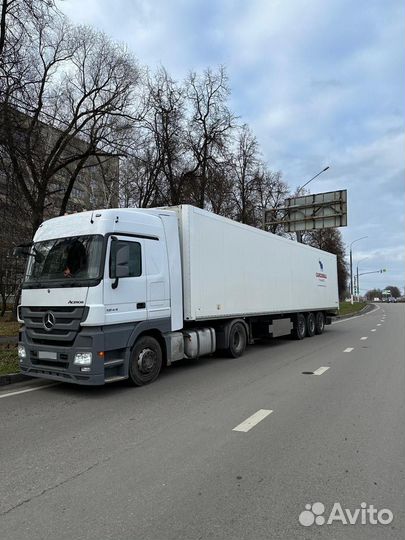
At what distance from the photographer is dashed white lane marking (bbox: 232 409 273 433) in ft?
19.7

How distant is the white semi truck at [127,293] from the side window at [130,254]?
0.02 m

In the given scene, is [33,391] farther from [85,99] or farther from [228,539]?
[85,99]

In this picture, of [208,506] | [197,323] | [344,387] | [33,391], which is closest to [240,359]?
[197,323]

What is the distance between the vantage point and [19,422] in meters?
6.26

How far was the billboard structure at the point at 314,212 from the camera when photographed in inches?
1249

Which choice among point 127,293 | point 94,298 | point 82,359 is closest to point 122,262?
point 127,293

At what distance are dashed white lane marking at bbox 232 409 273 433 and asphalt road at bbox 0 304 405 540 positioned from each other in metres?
0.07

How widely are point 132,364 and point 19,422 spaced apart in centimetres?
249

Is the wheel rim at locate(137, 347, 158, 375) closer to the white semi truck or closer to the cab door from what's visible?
the white semi truck

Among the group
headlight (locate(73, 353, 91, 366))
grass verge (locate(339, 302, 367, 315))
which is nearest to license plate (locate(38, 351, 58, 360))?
headlight (locate(73, 353, 91, 366))

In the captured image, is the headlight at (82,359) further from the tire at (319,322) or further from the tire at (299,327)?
the tire at (319,322)

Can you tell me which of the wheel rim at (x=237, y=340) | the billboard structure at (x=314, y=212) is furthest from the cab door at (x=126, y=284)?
the billboard structure at (x=314, y=212)

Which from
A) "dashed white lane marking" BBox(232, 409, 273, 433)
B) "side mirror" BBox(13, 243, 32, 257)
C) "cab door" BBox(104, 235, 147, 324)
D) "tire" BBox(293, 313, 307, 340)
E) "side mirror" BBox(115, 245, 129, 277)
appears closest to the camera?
"dashed white lane marking" BBox(232, 409, 273, 433)

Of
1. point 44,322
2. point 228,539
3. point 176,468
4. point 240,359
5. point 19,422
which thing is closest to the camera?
point 228,539
